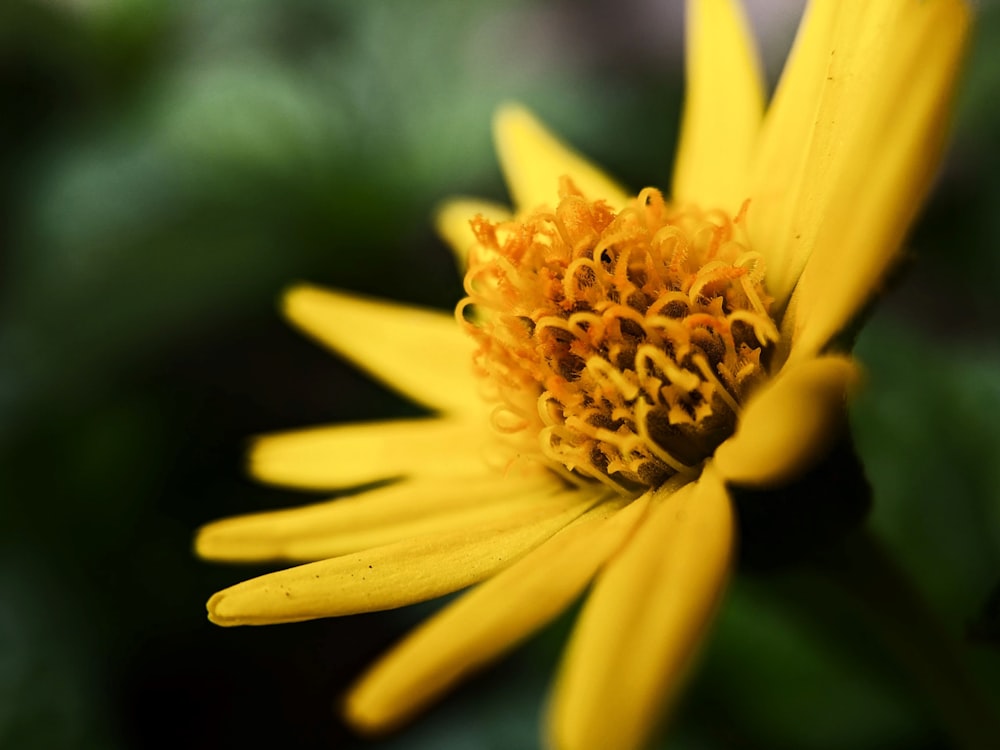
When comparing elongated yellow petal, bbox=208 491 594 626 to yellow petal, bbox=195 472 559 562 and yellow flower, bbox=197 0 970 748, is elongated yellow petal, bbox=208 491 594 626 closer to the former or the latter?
yellow flower, bbox=197 0 970 748

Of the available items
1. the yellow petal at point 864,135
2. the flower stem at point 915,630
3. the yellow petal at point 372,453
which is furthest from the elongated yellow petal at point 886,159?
the yellow petal at point 372,453

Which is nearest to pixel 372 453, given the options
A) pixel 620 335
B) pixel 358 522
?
pixel 358 522

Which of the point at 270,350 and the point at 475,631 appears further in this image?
the point at 270,350

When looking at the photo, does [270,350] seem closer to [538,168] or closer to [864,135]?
[538,168]

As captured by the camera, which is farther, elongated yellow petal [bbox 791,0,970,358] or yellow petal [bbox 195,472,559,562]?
yellow petal [bbox 195,472,559,562]

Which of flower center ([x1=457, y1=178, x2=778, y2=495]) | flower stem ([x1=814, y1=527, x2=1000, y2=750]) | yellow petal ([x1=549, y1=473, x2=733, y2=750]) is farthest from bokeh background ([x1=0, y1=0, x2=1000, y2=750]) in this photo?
yellow petal ([x1=549, y1=473, x2=733, y2=750])

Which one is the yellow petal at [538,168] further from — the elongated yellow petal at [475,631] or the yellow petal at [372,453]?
the elongated yellow petal at [475,631]

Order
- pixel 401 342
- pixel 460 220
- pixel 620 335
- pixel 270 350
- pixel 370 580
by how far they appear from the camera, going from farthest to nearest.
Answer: pixel 270 350 → pixel 460 220 → pixel 401 342 → pixel 620 335 → pixel 370 580

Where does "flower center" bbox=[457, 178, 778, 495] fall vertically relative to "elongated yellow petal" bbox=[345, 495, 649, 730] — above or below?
above
